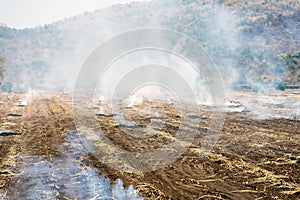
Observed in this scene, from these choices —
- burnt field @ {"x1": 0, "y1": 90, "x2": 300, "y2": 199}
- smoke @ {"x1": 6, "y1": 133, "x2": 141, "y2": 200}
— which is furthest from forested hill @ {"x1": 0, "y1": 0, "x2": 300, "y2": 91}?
smoke @ {"x1": 6, "y1": 133, "x2": 141, "y2": 200}

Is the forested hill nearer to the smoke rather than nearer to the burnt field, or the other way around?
the burnt field

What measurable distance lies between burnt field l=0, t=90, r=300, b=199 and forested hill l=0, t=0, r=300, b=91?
17.9 m

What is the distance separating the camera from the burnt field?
4840mm

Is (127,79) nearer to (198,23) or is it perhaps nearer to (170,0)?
(198,23)

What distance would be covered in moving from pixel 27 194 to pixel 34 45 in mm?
49334

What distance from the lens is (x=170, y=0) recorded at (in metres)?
57.5

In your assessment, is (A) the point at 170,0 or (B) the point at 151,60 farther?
(A) the point at 170,0

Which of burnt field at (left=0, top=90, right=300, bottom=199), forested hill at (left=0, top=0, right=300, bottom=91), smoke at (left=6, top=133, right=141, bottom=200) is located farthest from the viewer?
forested hill at (left=0, top=0, right=300, bottom=91)

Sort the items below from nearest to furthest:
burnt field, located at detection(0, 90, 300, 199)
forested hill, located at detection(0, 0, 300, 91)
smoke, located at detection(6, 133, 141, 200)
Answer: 1. smoke, located at detection(6, 133, 141, 200)
2. burnt field, located at detection(0, 90, 300, 199)
3. forested hill, located at detection(0, 0, 300, 91)

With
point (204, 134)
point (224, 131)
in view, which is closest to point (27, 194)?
point (204, 134)

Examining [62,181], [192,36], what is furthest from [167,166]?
[192,36]

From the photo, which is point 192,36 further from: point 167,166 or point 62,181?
point 62,181

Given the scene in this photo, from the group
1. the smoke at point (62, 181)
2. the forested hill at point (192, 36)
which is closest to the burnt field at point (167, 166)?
the smoke at point (62, 181)

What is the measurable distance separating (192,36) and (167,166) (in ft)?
108
